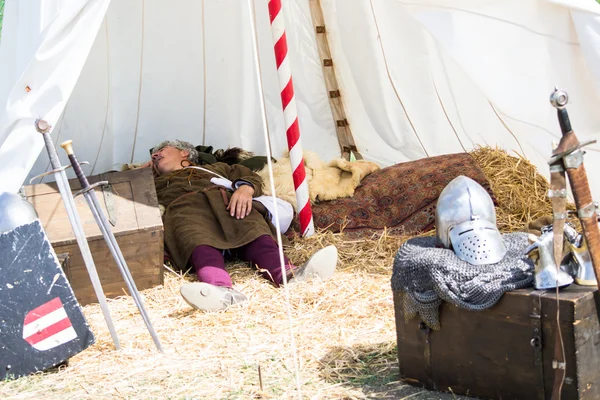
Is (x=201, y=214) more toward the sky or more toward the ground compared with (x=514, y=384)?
more toward the sky

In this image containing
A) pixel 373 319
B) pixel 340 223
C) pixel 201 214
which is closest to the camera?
pixel 373 319

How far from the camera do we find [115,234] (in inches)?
139

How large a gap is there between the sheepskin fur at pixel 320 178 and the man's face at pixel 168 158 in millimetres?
462

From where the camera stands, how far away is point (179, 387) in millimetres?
2465

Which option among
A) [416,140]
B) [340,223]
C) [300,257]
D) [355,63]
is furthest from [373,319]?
[355,63]

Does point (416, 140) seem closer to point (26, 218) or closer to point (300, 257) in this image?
point (300, 257)

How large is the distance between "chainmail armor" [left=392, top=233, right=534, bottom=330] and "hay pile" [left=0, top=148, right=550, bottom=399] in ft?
0.93

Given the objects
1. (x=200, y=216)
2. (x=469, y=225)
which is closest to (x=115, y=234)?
(x=200, y=216)

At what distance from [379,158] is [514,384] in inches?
132

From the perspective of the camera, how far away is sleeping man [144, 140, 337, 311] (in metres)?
3.54

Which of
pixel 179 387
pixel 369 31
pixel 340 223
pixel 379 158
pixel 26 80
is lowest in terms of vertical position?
pixel 179 387

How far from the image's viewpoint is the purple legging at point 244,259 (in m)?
3.58

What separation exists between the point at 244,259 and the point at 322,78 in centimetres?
198

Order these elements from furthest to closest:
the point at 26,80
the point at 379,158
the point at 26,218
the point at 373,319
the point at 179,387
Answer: the point at 379,158 → the point at 26,80 → the point at 373,319 → the point at 26,218 → the point at 179,387
